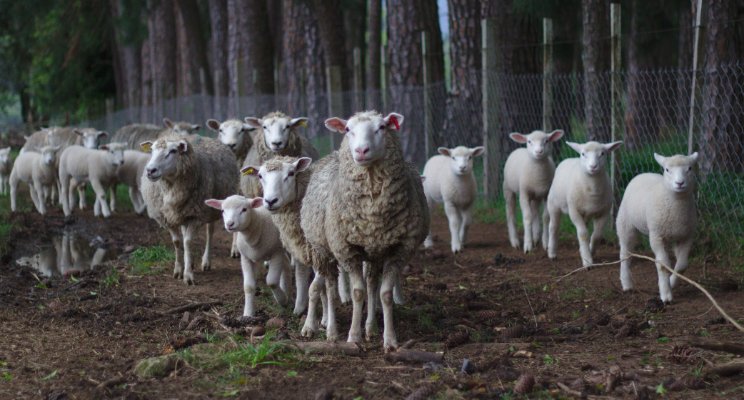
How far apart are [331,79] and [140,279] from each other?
7.63 metres

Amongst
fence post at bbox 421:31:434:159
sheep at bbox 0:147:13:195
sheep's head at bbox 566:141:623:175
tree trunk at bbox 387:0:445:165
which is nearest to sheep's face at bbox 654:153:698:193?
sheep's head at bbox 566:141:623:175

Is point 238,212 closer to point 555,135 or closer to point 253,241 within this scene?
point 253,241

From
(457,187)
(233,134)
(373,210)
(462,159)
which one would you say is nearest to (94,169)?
(233,134)

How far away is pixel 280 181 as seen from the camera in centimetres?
697

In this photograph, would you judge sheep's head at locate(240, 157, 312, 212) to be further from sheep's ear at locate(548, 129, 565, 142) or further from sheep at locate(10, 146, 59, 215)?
sheep at locate(10, 146, 59, 215)

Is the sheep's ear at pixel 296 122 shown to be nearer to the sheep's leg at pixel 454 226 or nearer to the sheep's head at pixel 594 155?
the sheep's leg at pixel 454 226

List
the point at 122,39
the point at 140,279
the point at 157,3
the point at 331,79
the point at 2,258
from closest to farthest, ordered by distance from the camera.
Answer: the point at 140,279
the point at 2,258
the point at 331,79
the point at 157,3
the point at 122,39

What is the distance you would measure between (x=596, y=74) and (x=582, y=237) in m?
2.70

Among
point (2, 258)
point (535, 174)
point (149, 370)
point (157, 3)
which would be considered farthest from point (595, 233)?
point (157, 3)

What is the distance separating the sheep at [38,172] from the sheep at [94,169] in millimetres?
471

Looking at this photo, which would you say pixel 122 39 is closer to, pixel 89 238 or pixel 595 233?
pixel 89 238

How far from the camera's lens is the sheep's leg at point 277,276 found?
23.8ft

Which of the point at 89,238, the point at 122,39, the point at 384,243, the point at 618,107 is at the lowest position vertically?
the point at 89,238

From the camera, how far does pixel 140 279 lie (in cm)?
898
